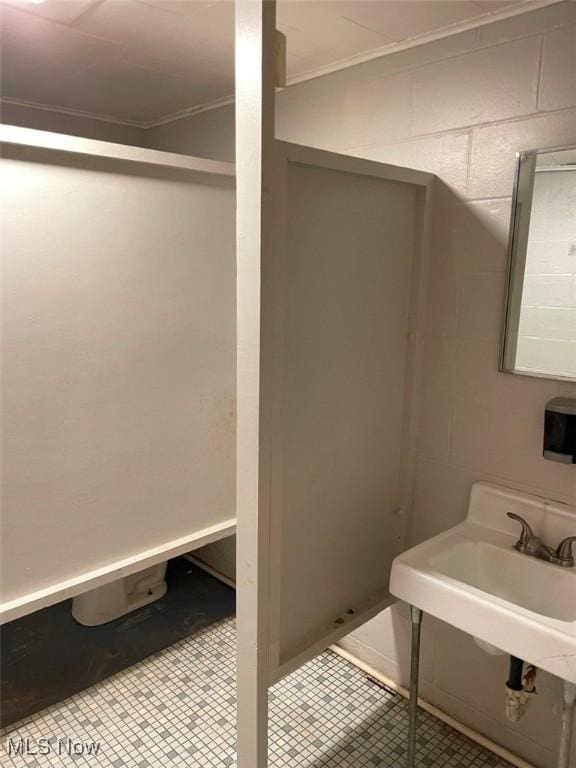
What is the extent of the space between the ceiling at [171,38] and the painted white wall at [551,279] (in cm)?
48

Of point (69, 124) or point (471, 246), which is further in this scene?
point (69, 124)

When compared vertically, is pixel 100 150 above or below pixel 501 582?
above

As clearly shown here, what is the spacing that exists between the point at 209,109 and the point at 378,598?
211 cm

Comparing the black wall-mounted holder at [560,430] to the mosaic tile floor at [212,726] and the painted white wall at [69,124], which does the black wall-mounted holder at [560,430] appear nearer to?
the mosaic tile floor at [212,726]

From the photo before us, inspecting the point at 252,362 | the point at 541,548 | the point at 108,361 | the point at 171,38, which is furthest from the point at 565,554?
the point at 171,38

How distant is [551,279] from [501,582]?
0.84 meters

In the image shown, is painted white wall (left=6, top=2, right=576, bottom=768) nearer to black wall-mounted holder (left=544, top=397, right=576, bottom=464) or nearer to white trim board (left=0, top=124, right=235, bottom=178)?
black wall-mounted holder (left=544, top=397, right=576, bottom=464)

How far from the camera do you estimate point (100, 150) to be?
1476 millimetres

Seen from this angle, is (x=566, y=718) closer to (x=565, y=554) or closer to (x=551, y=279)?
(x=565, y=554)

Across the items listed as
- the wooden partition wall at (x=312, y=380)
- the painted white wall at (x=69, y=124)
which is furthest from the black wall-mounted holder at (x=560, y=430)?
the painted white wall at (x=69, y=124)

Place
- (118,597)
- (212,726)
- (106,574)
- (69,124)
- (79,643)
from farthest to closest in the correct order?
(69,124), (118,597), (79,643), (212,726), (106,574)

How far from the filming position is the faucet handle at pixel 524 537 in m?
1.49

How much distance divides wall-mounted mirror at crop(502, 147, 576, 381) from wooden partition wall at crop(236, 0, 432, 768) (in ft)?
0.89

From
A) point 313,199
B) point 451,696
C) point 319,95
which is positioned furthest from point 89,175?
point 451,696
